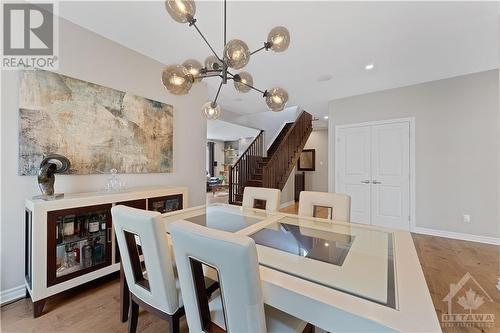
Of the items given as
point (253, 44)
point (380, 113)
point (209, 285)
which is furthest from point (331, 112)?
point (209, 285)

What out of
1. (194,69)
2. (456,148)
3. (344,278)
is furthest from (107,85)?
(456,148)

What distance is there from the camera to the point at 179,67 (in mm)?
1587

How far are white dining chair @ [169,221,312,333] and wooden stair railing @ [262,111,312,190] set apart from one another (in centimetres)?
418

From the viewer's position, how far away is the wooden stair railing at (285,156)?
5.25m

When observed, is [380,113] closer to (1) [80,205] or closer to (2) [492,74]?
(2) [492,74]

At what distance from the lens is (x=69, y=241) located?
77.4 inches

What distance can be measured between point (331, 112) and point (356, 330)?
468 cm

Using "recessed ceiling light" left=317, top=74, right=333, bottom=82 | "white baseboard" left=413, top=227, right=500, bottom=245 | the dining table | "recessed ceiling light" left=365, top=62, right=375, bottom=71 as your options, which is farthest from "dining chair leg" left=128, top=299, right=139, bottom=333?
"white baseboard" left=413, top=227, right=500, bottom=245

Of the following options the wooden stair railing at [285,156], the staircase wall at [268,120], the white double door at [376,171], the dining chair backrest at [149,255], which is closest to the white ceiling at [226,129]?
the staircase wall at [268,120]

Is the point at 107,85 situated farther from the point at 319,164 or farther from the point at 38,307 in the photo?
the point at 319,164

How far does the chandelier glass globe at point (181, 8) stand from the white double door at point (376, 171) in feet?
13.4

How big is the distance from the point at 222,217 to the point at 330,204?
103 cm

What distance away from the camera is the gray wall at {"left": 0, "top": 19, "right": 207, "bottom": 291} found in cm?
186

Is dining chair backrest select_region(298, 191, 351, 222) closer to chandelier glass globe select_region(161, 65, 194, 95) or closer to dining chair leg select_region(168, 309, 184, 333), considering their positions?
dining chair leg select_region(168, 309, 184, 333)
